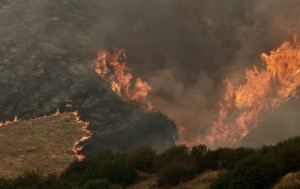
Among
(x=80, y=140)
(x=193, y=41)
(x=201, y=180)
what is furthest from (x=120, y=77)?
(x=201, y=180)

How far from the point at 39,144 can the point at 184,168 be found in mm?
21888

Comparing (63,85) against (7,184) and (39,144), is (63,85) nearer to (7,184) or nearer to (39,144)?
(39,144)

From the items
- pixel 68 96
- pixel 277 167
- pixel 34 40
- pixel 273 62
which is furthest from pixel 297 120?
pixel 34 40

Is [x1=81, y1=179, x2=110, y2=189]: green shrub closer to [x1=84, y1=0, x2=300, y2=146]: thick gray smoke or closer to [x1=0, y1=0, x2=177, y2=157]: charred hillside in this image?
[x1=0, y1=0, x2=177, y2=157]: charred hillside

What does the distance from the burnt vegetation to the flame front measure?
20.2 metres

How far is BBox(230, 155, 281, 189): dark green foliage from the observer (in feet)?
32.7

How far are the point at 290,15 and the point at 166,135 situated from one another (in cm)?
2590

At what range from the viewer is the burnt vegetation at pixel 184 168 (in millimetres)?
10312

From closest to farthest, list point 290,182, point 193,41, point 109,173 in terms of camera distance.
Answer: point 290,182, point 109,173, point 193,41

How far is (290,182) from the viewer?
29.1 feet

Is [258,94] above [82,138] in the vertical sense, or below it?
above

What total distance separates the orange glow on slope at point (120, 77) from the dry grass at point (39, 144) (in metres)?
9.23

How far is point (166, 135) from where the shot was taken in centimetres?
4031

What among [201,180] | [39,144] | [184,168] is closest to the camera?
[201,180]
